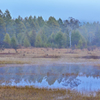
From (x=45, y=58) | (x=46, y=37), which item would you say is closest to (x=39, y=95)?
(x=45, y=58)

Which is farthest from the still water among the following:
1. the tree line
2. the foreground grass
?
the tree line

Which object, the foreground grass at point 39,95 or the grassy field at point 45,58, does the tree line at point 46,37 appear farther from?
the foreground grass at point 39,95

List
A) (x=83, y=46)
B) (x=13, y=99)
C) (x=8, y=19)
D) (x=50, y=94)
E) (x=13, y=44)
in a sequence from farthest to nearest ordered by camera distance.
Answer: (x=8, y=19) → (x=83, y=46) → (x=13, y=44) → (x=50, y=94) → (x=13, y=99)

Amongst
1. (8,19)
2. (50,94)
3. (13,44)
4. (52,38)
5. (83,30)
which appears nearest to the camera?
(50,94)

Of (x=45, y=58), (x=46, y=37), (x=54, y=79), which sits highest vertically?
(x=46, y=37)

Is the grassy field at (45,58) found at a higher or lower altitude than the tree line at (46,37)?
lower

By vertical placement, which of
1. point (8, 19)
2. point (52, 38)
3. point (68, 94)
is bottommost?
point (68, 94)

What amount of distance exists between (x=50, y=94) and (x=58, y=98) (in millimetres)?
756

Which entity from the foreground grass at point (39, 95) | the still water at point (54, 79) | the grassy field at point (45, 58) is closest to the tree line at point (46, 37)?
the grassy field at point (45, 58)

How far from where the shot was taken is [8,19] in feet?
235

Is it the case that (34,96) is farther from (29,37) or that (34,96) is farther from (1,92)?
(29,37)

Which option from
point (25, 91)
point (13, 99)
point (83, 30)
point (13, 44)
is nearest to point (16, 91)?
point (25, 91)

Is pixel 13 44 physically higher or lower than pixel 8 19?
lower

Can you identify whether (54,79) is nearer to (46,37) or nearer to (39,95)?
(39,95)
